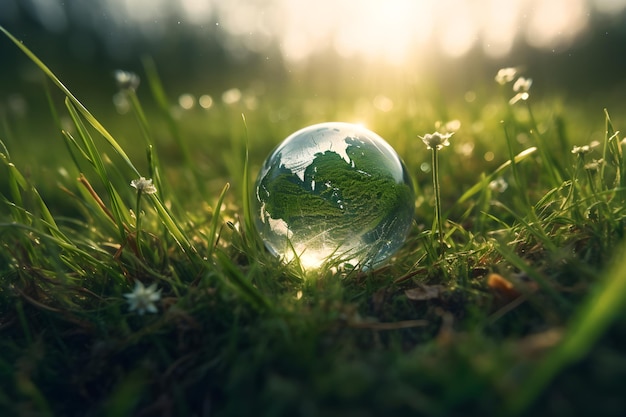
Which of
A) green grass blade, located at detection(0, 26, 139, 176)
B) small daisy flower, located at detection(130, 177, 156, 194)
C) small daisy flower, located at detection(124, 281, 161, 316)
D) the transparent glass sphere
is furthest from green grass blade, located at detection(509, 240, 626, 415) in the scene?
green grass blade, located at detection(0, 26, 139, 176)

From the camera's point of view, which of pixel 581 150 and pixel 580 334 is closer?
pixel 580 334

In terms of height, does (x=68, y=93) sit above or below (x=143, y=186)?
above

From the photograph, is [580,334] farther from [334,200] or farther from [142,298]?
[142,298]

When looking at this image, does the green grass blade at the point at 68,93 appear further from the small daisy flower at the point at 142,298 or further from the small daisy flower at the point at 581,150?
the small daisy flower at the point at 581,150

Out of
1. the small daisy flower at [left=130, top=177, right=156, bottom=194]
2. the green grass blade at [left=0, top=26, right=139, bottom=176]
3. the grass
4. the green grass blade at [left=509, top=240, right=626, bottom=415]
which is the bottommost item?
the green grass blade at [left=509, top=240, right=626, bottom=415]

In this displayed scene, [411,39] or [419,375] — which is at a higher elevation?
[411,39]

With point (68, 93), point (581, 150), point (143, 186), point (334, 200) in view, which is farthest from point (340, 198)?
point (68, 93)

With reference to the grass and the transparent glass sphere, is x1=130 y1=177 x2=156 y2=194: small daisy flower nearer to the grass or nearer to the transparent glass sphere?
the grass

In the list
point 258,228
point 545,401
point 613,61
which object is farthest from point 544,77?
point 545,401

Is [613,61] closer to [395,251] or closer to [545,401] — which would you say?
[395,251]
